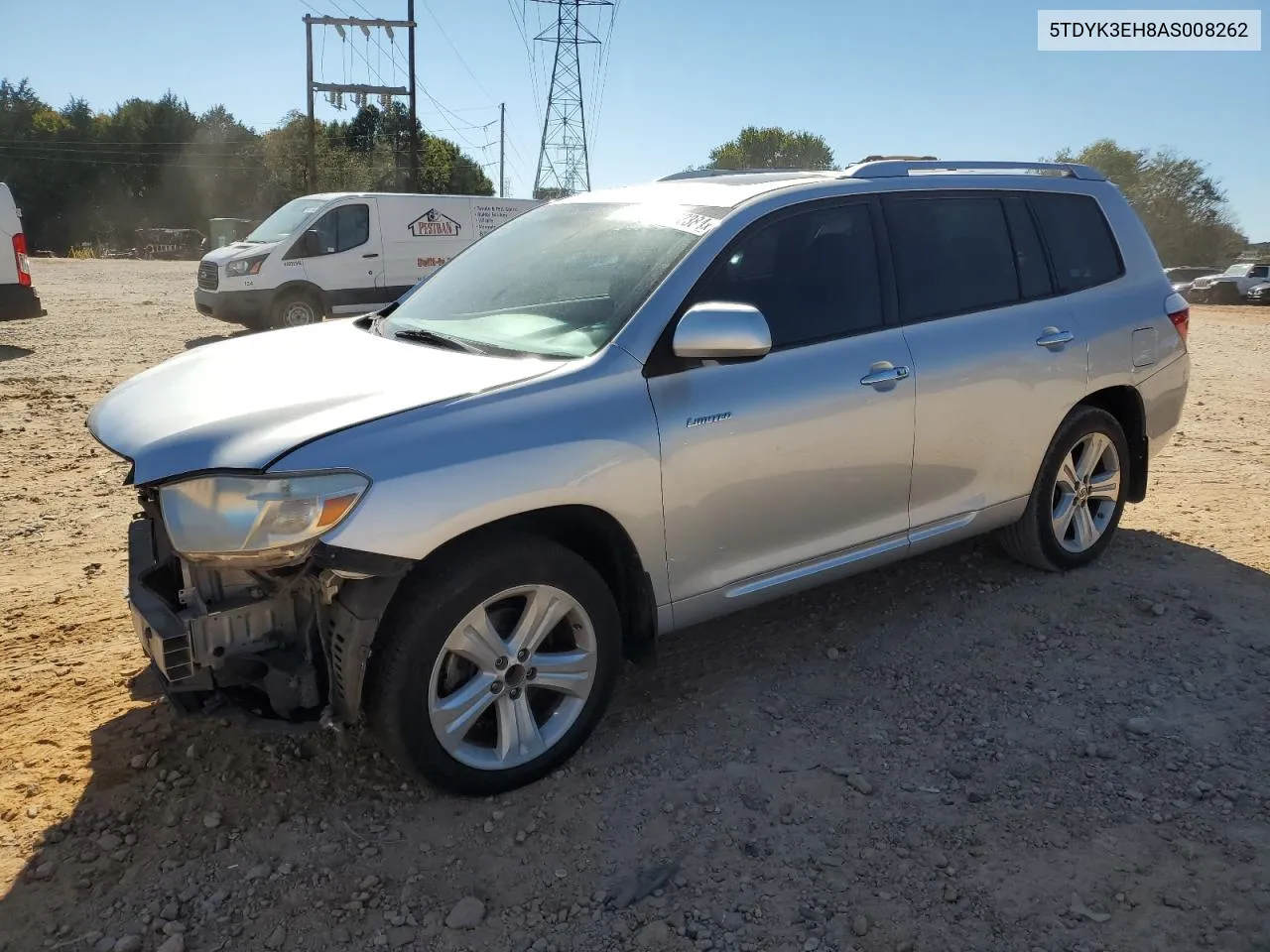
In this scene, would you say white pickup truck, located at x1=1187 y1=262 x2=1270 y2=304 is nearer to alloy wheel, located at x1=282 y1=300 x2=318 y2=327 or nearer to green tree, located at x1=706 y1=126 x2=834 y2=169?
alloy wheel, located at x1=282 y1=300 x2=318 y2=327

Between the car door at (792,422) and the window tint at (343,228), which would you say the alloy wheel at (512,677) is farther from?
the window tint at (343,228)

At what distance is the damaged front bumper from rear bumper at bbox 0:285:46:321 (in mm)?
11839

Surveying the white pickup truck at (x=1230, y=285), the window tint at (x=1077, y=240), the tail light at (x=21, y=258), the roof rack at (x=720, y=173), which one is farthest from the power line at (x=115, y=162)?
the window tint at (x=1077, y=240)

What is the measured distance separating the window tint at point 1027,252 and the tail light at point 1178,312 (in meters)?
0.84

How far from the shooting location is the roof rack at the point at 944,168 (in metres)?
4.02

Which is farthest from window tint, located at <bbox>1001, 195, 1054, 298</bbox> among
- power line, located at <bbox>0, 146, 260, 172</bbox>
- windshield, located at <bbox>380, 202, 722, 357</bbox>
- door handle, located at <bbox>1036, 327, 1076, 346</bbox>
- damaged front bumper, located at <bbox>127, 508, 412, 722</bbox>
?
power line, located at <bbox>0, 146, 260, 172</bbox>

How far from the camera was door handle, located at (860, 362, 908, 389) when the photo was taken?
12.0 feet

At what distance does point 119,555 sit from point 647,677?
9.27 ft

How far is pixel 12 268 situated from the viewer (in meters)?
12.5

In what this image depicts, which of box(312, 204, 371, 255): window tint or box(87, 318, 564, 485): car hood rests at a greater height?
box(312, 204, 371, 255): window tint

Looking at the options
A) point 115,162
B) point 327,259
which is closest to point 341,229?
point 327,259

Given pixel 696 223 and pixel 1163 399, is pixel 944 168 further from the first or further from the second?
pixel 1163 399

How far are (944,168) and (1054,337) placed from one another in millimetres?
881

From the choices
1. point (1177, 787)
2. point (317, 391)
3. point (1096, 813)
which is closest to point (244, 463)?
point (317, 391)
